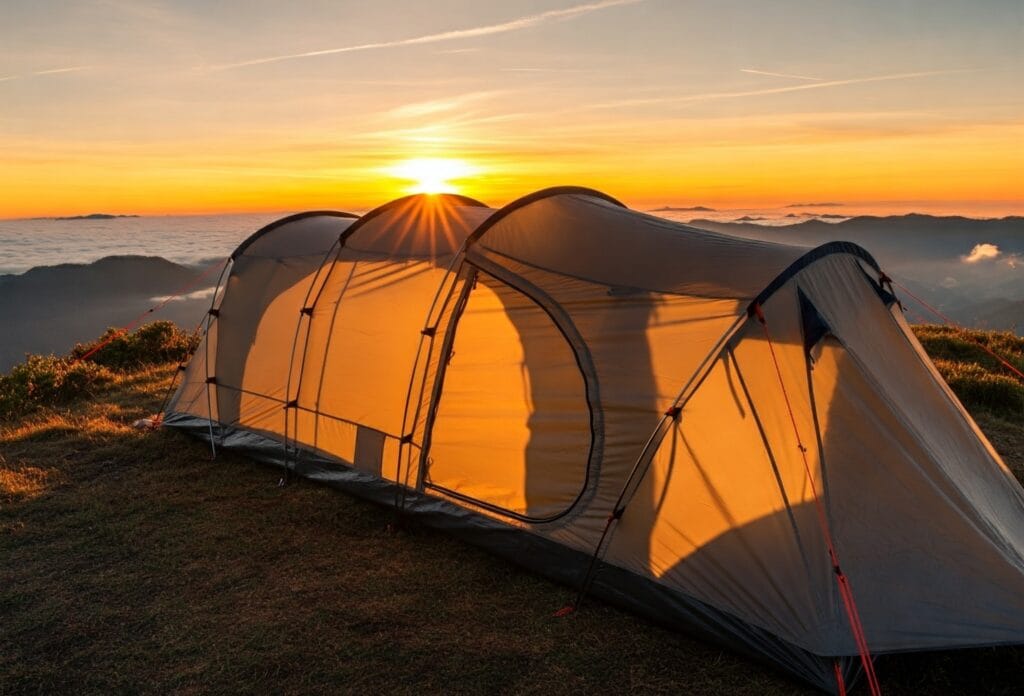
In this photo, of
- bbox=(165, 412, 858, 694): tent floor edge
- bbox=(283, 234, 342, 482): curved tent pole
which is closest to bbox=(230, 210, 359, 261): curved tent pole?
bbox=(283, 234, 342, 482): curved tent pole

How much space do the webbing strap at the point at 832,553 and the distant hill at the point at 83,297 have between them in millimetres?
137490

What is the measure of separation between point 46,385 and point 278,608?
9.43 metres

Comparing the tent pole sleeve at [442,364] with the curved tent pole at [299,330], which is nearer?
the tent pole sleeve at [442,364]

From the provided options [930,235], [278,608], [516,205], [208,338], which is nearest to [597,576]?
[278,608]

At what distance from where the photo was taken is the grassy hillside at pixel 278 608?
5.10 meters

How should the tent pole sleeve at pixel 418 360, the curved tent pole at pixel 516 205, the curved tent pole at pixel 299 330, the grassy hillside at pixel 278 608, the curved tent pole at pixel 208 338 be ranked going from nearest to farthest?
the grassy hillside at pixel 278 608
the curved tent pole at pixel 516 205
the tent pole sleeve at pixel 418 360
the curved tent pole at pixel 299 330
the curved tent pole at pixel 208 338

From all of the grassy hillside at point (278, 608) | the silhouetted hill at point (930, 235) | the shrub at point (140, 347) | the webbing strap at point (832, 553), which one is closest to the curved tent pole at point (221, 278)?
the grassy hillside at point (278, 608)

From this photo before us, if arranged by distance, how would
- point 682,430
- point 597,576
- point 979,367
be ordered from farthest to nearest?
point 979,367
point 597,576
point 682,430

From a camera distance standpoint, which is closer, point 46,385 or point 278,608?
point 278,608

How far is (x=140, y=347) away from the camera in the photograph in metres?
16.3

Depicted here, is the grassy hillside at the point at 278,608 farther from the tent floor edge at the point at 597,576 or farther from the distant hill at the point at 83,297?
the distant hill at the point at 83,297

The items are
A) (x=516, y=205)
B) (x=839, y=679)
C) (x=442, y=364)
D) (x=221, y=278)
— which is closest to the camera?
(x=839, y=679)

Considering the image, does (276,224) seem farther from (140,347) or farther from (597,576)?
(140,347)

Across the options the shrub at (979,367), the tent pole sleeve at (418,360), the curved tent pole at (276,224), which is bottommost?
the shrub at (979,367)
